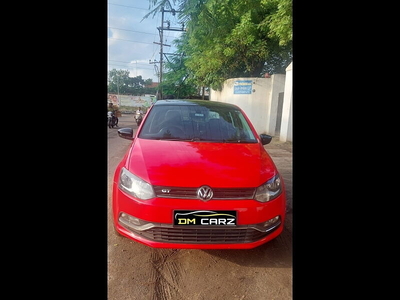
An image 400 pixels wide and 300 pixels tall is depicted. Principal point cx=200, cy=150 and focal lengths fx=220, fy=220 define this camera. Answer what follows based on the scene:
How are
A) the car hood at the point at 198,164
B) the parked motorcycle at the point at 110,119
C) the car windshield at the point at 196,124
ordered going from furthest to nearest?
the car windshield at the point at 196,124, the car hood at the point at 198,164, the parked motorcycle at the point at 110,119

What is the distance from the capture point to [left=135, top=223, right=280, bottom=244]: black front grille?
61.5 inches

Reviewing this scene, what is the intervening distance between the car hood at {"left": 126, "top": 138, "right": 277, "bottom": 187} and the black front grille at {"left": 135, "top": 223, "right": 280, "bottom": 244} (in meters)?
0.32

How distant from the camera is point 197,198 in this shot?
1.56 metres

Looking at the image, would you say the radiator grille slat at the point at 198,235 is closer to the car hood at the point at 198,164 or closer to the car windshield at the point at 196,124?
the car hood at the point at 198,164

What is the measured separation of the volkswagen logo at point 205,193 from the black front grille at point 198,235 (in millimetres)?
223

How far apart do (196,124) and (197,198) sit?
1.12 meters

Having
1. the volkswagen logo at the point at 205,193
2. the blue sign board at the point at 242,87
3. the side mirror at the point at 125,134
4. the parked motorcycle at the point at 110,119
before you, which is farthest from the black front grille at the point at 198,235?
the blue sign board at the point at 242,87

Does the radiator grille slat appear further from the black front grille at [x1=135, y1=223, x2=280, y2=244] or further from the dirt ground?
the dirt ground

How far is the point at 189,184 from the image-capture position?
5.23 ft

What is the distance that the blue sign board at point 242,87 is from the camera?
9.32 m
